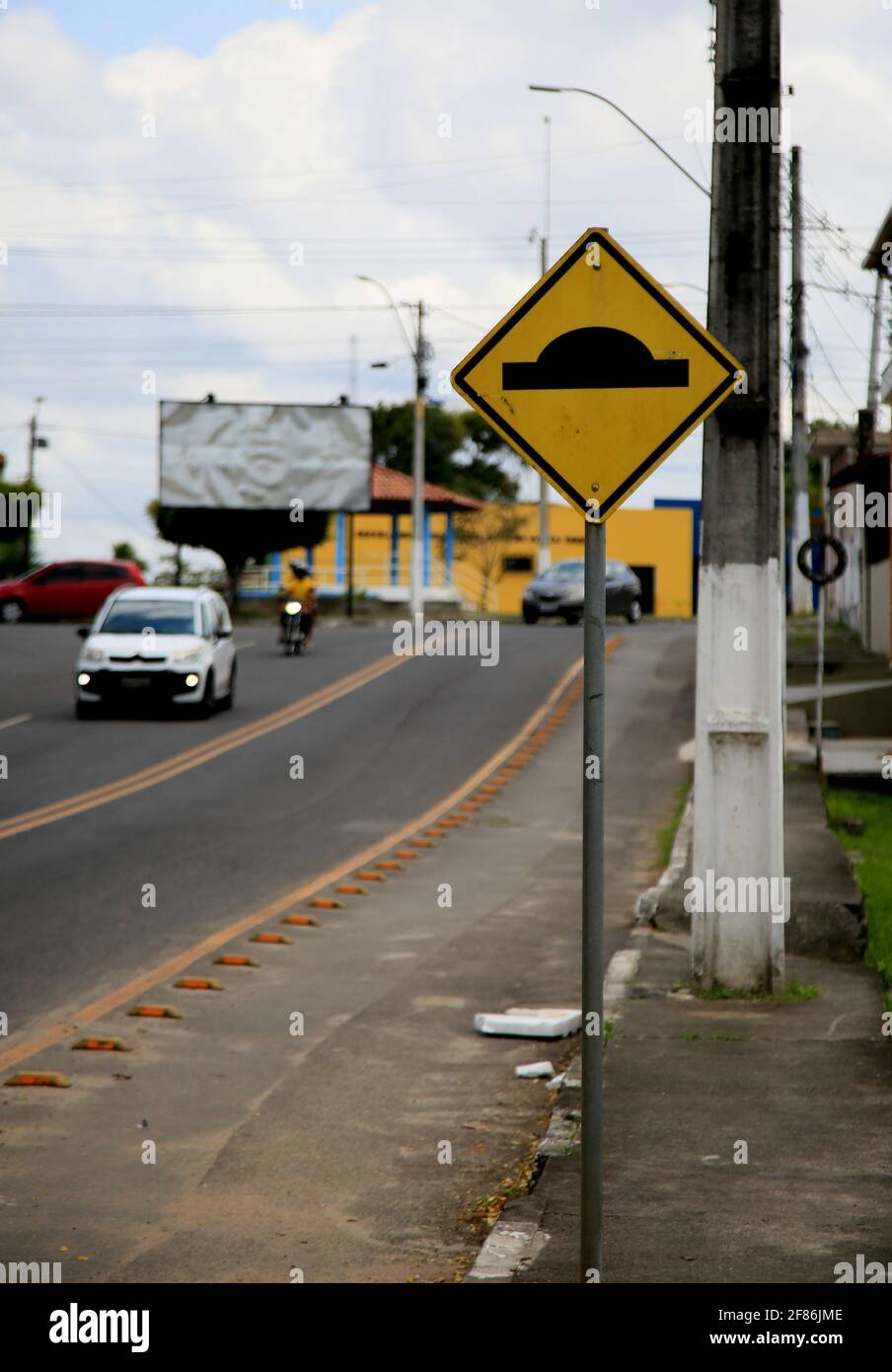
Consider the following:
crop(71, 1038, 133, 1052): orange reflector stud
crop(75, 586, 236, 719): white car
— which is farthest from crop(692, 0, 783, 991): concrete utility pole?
crop(75, 586, 236, 719): white car

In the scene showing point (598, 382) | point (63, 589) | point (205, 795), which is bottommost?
point (205, 795)

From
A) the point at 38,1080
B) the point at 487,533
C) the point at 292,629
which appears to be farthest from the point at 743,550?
the point at 487,533

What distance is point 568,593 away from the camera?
4278cm

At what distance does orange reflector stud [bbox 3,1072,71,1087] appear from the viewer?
8102 millimetres

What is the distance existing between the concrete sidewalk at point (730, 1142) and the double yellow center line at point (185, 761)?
797 cm

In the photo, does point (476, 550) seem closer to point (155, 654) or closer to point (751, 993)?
point (155, 654)

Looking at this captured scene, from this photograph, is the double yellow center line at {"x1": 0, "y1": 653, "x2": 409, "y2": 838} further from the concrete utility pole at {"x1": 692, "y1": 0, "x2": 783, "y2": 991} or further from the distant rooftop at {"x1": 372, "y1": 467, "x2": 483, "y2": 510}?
the distant rooftop at {"x1": 372, "y1": 467, "x2": 483, "y2": 510}

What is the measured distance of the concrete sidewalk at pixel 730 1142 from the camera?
5492 mm

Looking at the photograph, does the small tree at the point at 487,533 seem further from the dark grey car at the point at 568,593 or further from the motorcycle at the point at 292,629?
the motorcycle at the point at 292,629

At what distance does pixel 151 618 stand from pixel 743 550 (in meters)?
17.2

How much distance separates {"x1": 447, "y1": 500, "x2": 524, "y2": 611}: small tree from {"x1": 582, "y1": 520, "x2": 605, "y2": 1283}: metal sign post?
210ft

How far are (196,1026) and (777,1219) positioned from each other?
Answer: 4.23 m
